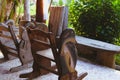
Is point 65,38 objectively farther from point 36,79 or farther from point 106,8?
point 106,8

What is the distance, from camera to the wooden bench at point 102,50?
370 centimetres

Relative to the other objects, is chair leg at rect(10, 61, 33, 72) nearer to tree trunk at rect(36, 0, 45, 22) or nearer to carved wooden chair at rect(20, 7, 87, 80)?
carved wooden chair at rect(20, 7, 87, 80)

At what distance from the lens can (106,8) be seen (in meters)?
4.34

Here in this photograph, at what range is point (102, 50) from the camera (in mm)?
3746

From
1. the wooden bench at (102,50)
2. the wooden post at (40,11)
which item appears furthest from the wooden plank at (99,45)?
the wooden post at (40,11)

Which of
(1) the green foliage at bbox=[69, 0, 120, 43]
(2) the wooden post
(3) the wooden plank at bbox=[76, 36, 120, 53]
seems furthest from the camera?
(2) the wooden post

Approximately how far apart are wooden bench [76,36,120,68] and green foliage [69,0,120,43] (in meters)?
0.41

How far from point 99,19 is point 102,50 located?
0.85 meters

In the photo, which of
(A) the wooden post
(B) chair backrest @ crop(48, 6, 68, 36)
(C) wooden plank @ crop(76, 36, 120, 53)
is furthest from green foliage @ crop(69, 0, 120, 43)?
(A) the wooden post

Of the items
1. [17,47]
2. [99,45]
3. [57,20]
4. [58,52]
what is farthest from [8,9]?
[58,52]

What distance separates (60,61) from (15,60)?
1.46 m

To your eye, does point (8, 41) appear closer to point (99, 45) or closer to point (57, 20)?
point (57, 20)

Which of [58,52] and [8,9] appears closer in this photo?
Result: [58,52]

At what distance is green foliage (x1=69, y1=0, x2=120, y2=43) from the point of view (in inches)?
170
